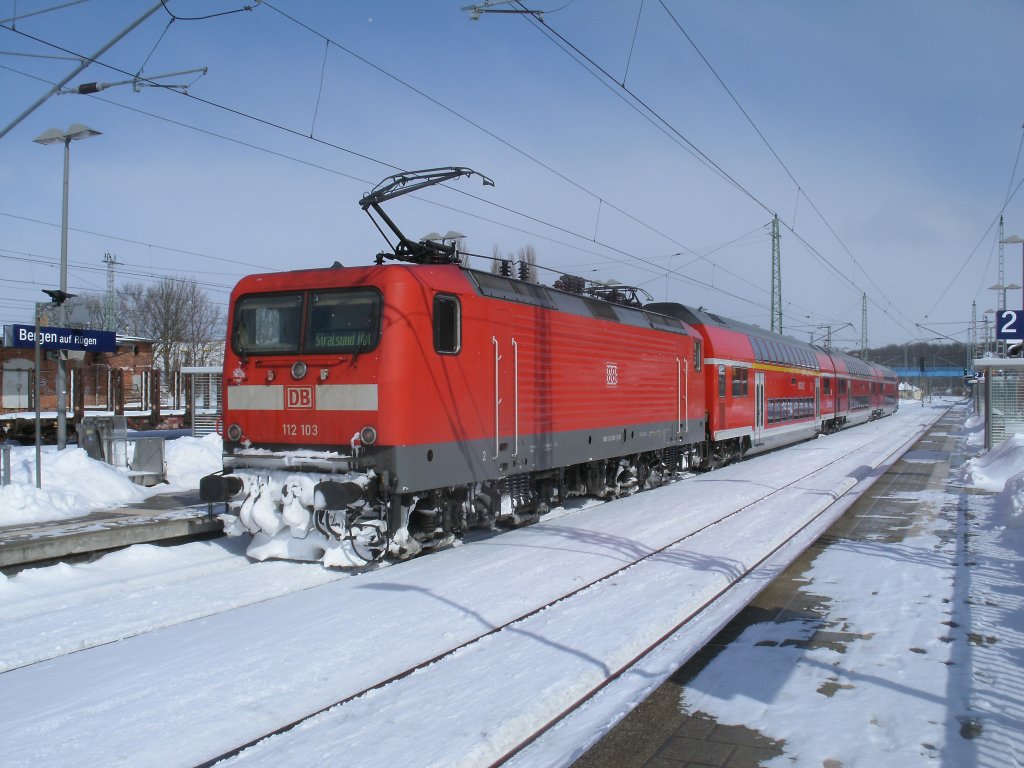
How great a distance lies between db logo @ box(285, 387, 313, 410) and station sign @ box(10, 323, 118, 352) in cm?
643

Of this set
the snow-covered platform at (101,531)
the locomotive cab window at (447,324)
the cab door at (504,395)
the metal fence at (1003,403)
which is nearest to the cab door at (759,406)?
the metal fence at (1003,403)

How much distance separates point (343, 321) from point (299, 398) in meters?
1.03

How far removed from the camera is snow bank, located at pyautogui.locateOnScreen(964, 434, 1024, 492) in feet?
50.5

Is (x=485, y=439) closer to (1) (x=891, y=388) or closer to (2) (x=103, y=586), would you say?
(2) (x=103, y=586)

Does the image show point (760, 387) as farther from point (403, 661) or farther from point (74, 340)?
point (403, 661)

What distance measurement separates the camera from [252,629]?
6746mm

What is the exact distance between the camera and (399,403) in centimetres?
875

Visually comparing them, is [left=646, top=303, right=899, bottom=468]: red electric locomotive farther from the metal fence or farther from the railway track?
the railway track

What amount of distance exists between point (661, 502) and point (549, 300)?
4.37 metres

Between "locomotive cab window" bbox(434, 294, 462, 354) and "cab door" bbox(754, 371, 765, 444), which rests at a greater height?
"locomotive cab window" bbox(434, 294, 462, 354)

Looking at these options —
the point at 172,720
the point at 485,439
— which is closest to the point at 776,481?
the point at 485,439

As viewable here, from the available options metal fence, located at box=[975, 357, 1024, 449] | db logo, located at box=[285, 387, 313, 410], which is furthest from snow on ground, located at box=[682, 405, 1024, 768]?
metal fence, located at box=[975, 357, 1024, 449]

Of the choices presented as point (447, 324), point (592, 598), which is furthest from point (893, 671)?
point (447, 324)

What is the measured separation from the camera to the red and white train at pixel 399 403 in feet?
29.0
